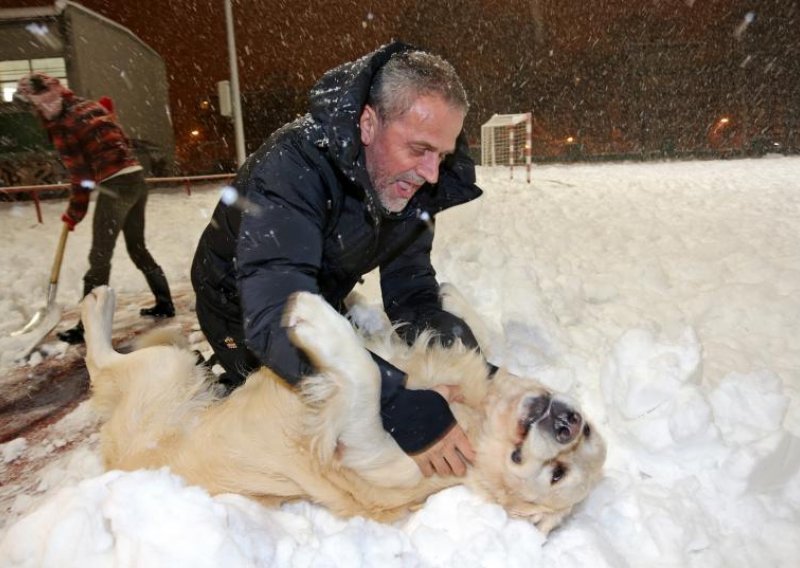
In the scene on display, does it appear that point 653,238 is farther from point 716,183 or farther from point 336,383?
point 716,183

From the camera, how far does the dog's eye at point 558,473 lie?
80.4 inches

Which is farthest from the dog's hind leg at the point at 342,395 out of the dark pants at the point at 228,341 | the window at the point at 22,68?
the window at the point at 22,68

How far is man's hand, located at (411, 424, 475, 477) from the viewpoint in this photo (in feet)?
6.61

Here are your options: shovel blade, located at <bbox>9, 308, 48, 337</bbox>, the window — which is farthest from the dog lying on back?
the window

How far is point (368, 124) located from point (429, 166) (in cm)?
31

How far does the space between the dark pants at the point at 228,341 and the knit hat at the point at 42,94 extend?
8.48 ft

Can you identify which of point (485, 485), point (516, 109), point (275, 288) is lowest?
point (485, 485)

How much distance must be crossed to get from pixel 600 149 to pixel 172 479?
24.7 metres

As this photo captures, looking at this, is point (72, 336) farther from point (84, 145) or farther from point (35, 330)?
point (84, 145)

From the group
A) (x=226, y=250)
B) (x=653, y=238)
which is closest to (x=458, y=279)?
(x=226, y=250)

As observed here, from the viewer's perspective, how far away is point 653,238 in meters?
6.01

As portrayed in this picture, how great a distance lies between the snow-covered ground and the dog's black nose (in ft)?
1.18

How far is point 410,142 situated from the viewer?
213cm

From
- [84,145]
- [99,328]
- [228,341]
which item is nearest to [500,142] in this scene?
[84,145]
